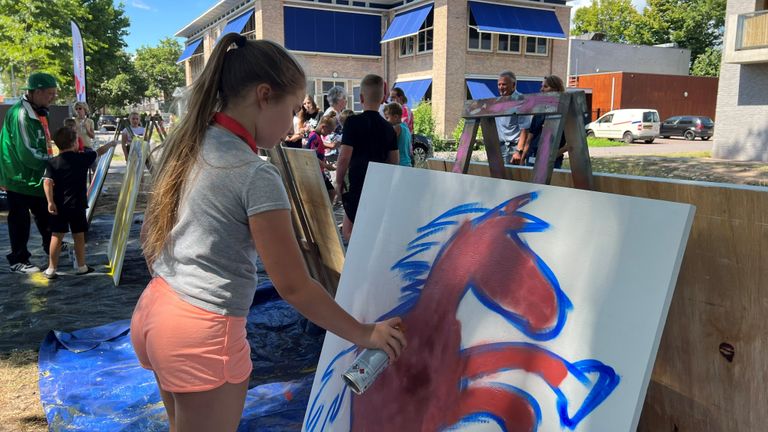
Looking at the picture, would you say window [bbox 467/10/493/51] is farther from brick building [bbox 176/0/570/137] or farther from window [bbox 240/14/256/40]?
window [bbox 240/14/256/40]

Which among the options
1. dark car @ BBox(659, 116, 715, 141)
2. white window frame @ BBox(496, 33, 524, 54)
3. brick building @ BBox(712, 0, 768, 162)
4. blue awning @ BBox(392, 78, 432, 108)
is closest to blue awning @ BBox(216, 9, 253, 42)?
blue awning @ BBox(392, 78, 432, 108)

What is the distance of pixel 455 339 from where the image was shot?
1.38m

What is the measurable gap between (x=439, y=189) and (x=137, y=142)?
15.7ft

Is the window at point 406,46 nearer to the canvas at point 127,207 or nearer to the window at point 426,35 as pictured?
the window at point 426,35

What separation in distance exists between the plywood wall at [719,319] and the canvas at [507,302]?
0.27 meters

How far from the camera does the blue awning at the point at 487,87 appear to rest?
21156 mm

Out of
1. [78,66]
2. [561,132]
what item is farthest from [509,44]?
[561,132]

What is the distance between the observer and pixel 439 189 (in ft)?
5.04

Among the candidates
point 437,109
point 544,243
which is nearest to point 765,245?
point 544,243

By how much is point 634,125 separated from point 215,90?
24793mm

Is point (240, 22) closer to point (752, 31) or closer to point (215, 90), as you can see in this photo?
point (752, 31)

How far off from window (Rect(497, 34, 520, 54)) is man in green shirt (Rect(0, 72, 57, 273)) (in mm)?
19982

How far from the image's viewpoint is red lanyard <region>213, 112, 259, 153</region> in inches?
49.5

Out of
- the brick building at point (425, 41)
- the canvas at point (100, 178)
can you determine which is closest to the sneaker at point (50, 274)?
the canvas at point (100, 178)
